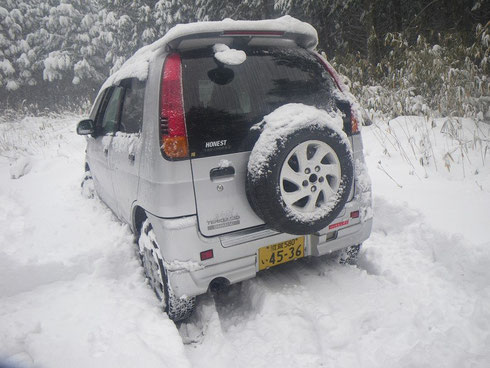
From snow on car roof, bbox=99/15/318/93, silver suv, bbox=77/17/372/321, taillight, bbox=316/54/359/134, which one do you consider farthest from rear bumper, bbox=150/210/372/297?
snow on car roof, bbox=99/15/318/93

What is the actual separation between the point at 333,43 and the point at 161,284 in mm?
13409

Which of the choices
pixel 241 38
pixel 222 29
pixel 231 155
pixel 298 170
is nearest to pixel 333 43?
pixel 241 38

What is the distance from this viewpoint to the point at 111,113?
3.57 m

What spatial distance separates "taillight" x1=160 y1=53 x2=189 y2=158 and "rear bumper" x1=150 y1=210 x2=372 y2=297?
494mm

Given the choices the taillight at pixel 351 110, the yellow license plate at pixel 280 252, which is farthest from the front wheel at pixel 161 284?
the taillight at pixel 351 110

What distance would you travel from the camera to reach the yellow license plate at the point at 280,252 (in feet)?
8.05

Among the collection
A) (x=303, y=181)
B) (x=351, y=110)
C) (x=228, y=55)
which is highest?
(x=228, y=55)

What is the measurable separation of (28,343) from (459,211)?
384 centimetres

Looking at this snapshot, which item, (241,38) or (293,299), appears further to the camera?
(293,299)

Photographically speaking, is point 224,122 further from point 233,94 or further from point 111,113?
point 111,113

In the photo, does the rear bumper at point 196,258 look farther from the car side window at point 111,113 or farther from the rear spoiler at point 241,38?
the car side window at point 111,113

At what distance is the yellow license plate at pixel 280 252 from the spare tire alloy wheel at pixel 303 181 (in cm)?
23

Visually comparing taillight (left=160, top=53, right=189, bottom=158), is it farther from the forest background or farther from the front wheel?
the forest background

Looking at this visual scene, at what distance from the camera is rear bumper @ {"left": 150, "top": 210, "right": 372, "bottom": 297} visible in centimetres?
223
